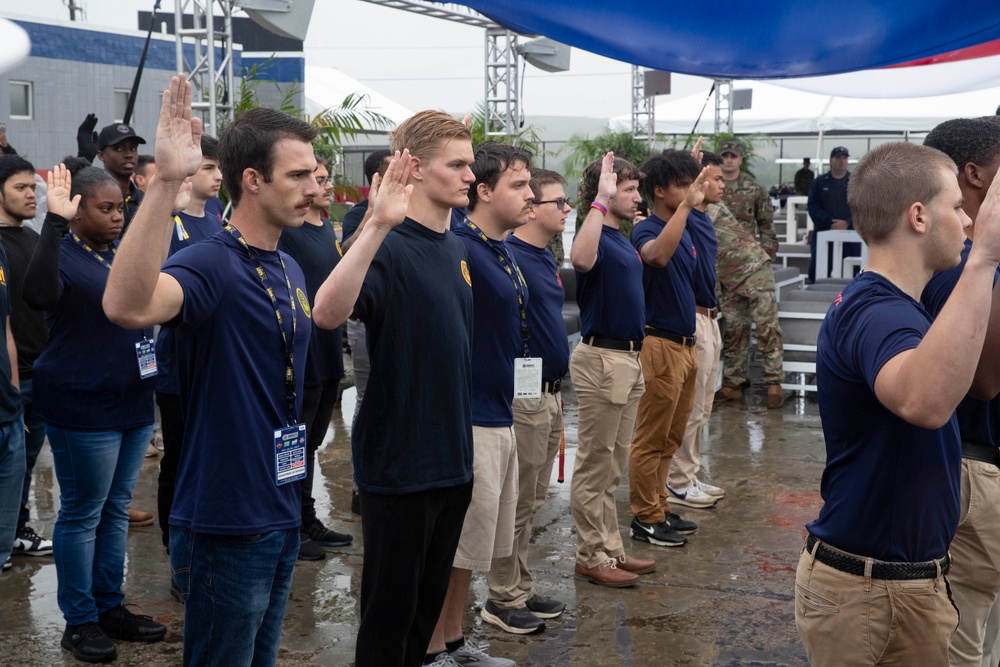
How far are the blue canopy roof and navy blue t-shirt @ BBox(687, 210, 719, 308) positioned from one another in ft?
2.95

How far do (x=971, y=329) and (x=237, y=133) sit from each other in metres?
1.94

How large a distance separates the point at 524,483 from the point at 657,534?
1.46 metres

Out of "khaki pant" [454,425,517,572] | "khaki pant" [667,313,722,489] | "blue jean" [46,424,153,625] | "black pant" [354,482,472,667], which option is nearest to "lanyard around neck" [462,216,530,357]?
"khaki pant" [454,425,517,572]

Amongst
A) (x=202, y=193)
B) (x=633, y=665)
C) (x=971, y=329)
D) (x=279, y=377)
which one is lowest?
(x=633, y=665)

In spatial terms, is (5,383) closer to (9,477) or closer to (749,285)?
(9,477)

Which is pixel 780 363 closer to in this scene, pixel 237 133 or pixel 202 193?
pixel 202 193

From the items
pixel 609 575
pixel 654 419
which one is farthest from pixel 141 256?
pixel 654 419

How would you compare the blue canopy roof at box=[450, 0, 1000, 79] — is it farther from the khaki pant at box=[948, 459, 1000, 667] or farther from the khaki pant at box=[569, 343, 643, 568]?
the khaki pant at box=[948, 459, 1000, 667]

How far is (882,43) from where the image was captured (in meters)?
5.26

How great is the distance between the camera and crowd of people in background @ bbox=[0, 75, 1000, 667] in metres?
2.35

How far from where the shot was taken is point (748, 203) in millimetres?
10008

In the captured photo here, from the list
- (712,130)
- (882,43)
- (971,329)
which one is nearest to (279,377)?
(971,329)

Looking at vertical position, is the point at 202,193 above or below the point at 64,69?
below

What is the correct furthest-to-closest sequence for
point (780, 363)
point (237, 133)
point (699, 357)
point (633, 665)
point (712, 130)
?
point (712, 130) → point (780, 363) → point (699, 357) → point (633, 665) → point (237, 133)
